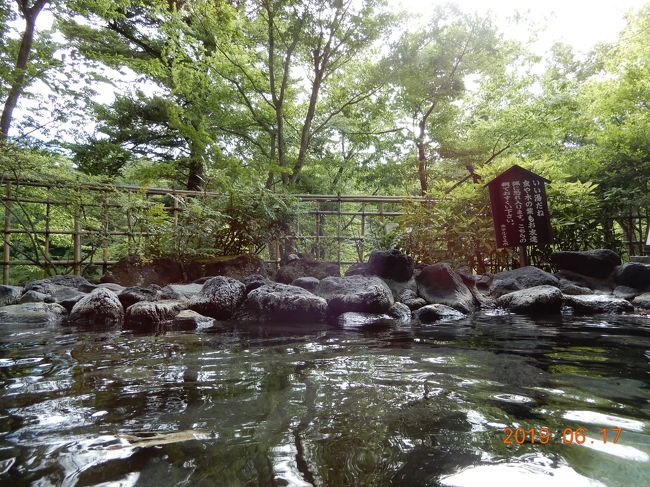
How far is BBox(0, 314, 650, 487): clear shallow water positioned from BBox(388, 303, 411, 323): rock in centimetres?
175

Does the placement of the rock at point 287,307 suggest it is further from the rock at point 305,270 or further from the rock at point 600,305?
the rock at point 600,305

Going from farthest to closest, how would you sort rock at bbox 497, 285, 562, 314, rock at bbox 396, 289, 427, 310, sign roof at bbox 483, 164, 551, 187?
sign roof at bbox 483, 164, 551, 187, rock at bbox 396, 289, 427, 310, rock at bbox 497, 285, 562, 314

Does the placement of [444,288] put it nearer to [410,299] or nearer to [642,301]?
[410,299]

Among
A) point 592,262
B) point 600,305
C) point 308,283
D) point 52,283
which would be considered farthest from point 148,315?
point 592,262

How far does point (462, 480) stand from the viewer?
1094mm

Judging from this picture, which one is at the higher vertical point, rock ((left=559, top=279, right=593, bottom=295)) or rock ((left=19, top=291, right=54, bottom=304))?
rock ((left=19, top=291, right=54, bottom=304))

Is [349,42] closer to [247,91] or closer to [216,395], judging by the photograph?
[247,91]

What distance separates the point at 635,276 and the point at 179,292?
7410 millimetres

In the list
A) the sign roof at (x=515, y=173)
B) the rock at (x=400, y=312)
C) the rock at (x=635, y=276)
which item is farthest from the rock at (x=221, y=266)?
the rock at (x=635, y=276)

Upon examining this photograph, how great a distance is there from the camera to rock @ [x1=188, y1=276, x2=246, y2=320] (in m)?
5.00

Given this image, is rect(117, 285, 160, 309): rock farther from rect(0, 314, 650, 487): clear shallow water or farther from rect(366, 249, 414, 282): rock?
rect(366, 249, 414, 282): rock

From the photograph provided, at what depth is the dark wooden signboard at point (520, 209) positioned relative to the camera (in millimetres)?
6520

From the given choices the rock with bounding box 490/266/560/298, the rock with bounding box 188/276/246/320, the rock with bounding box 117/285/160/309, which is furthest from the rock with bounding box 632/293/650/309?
the rock with bounding box 117/285/160/309
